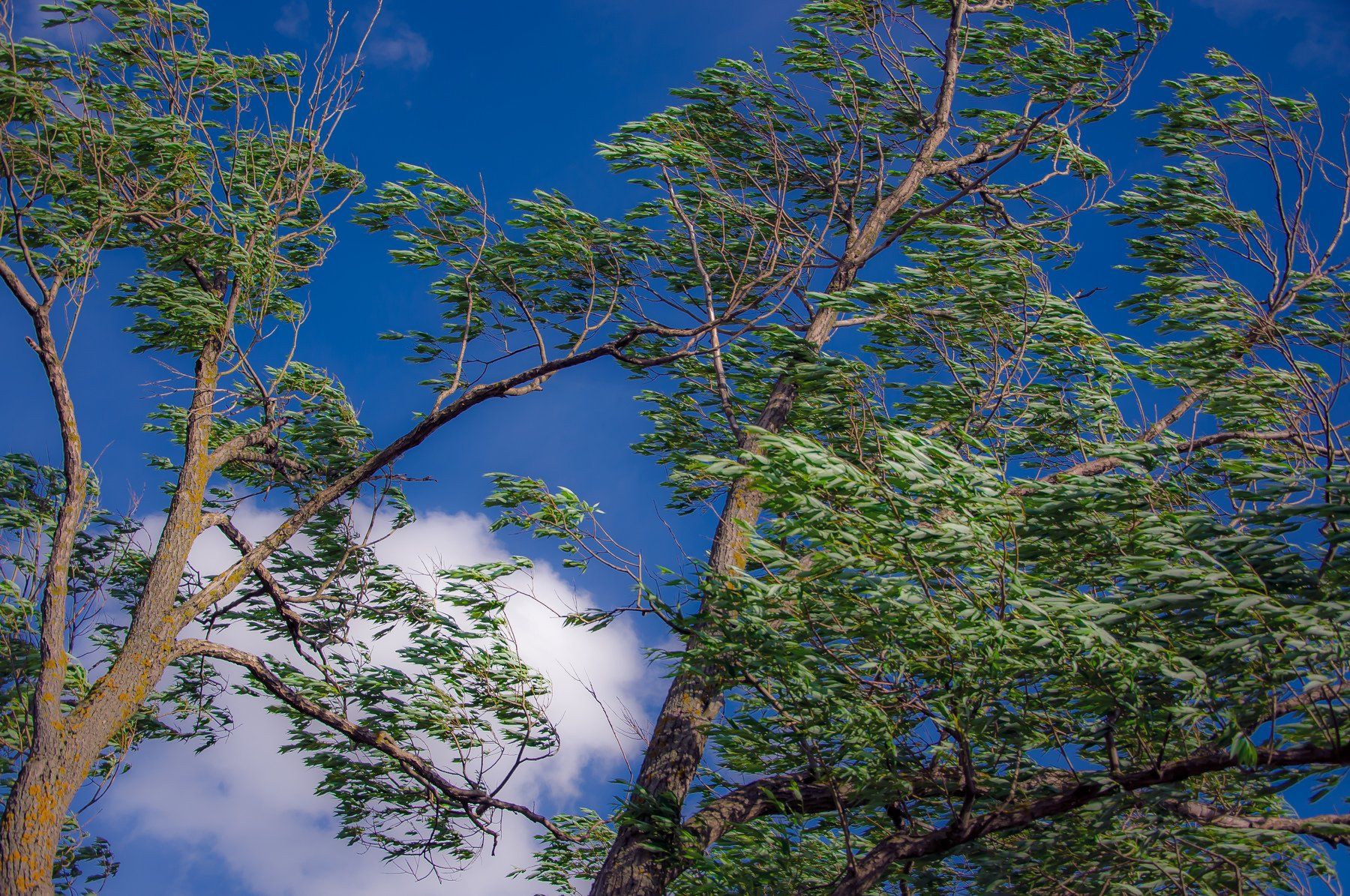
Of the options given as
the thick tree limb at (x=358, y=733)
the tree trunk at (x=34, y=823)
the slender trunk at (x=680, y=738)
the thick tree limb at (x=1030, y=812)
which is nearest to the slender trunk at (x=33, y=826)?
the tree trunk at (x=34, y=823)

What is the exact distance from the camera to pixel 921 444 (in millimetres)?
5945

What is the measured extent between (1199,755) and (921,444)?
2356 mm

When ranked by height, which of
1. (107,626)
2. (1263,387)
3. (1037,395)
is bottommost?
(107,626)

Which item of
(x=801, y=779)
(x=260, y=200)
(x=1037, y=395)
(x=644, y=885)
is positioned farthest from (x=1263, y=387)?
(x=260, y=200)

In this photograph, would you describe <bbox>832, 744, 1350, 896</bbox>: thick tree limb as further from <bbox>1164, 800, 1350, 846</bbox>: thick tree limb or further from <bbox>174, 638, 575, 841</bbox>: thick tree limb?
<bbox>174, 638, 575, 841</bbox>: thick tree limb

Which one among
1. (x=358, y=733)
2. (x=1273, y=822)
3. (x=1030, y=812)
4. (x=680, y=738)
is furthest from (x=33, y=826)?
(x=1273, y=822)

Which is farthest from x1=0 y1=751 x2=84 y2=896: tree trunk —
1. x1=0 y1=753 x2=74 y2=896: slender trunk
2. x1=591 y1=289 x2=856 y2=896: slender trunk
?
x1=591 y1=289 x2=856 y2=896: slender trunk

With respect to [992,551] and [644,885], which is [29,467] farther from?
[992,551]

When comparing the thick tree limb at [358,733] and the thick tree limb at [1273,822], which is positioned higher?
the thick tree limb at [358,733]

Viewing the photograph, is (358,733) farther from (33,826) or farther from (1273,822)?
(1273,822)

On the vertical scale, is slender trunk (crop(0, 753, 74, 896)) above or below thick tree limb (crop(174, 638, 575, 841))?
below

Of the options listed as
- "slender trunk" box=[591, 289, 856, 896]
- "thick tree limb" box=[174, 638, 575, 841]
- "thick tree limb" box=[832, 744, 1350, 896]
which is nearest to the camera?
"thick tree limb" box=[832, 744, 1350, 896]

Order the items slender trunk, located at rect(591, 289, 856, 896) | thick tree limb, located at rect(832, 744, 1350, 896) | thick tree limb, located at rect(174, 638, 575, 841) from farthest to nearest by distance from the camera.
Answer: thick tree limb, located at rect(174, 638, 575, 841) → slender trunk, located at rect(591, 289, 856, 896) → thick tree limb, located at rect(832, 744, 1350, 896)

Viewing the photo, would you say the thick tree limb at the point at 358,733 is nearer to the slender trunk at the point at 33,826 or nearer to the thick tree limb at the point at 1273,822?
the slender trunk at the point at 33,826
